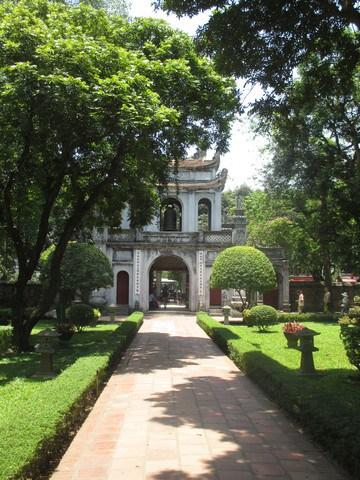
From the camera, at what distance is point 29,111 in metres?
11.5

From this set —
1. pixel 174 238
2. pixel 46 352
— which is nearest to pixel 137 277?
pixel 174 238

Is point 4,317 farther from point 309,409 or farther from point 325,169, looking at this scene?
point 309,409

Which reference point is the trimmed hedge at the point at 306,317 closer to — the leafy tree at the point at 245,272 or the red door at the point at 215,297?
the leafy tree at the point at 245,272

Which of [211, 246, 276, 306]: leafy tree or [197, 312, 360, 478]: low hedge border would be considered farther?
[211, 246, 276, 306]: leafy tree

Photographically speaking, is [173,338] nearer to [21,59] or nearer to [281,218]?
[21,59]

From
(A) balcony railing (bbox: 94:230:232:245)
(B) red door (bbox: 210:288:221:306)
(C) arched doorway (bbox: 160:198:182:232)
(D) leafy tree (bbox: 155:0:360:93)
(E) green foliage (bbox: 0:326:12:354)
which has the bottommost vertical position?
(E) green foliage (bbox: 0:326:12:354)

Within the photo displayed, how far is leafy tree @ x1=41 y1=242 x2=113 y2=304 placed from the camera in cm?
2228

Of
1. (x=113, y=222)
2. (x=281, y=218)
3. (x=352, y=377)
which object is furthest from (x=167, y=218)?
(x=352, y=377)

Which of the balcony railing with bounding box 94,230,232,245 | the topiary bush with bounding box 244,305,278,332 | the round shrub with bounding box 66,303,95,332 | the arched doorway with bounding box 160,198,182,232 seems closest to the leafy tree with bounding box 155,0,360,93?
the topiary bush with bounding box 244,305,278,332

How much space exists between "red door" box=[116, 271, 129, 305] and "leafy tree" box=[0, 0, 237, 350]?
13.7 metres

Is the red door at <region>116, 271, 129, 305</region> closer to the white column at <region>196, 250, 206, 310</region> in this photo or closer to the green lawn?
the white column at <region>196, 250, 206, 310</region>

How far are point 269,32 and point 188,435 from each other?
18.7ft

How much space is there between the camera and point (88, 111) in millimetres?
11281

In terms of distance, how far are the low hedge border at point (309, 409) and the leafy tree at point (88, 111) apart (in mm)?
5450
